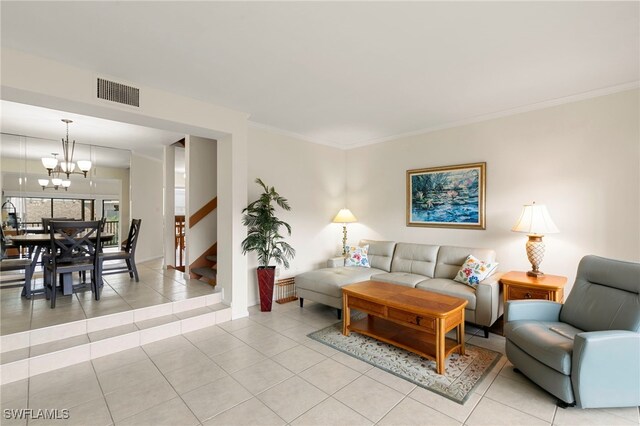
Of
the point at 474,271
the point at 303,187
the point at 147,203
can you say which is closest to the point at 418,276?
the point at 474,271

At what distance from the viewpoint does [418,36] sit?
85.6 inches

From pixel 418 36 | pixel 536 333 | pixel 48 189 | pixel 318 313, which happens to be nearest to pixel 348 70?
pixel 418 36

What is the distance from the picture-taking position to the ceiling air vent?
2.74m

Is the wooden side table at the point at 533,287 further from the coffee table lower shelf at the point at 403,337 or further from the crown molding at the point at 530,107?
the crown molding at the point at 530,107

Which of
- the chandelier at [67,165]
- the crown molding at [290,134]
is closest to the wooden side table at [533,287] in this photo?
the crown molding at [290,134]

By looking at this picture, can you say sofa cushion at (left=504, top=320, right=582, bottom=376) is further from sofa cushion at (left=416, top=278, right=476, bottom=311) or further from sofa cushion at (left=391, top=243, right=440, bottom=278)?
sofa cushion at (left=391, top=243, right=440, bottom=278)

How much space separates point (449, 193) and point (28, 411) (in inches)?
190

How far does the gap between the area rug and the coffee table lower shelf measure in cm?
9

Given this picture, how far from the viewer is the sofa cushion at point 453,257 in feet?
12.1

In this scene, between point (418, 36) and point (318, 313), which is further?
point (318, 313)

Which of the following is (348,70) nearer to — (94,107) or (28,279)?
(94,107)

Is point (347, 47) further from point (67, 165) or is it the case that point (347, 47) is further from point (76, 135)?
point (67, 165)

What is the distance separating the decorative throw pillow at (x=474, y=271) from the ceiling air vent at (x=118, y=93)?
13.4 feet

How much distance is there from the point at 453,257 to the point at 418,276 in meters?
0.53
